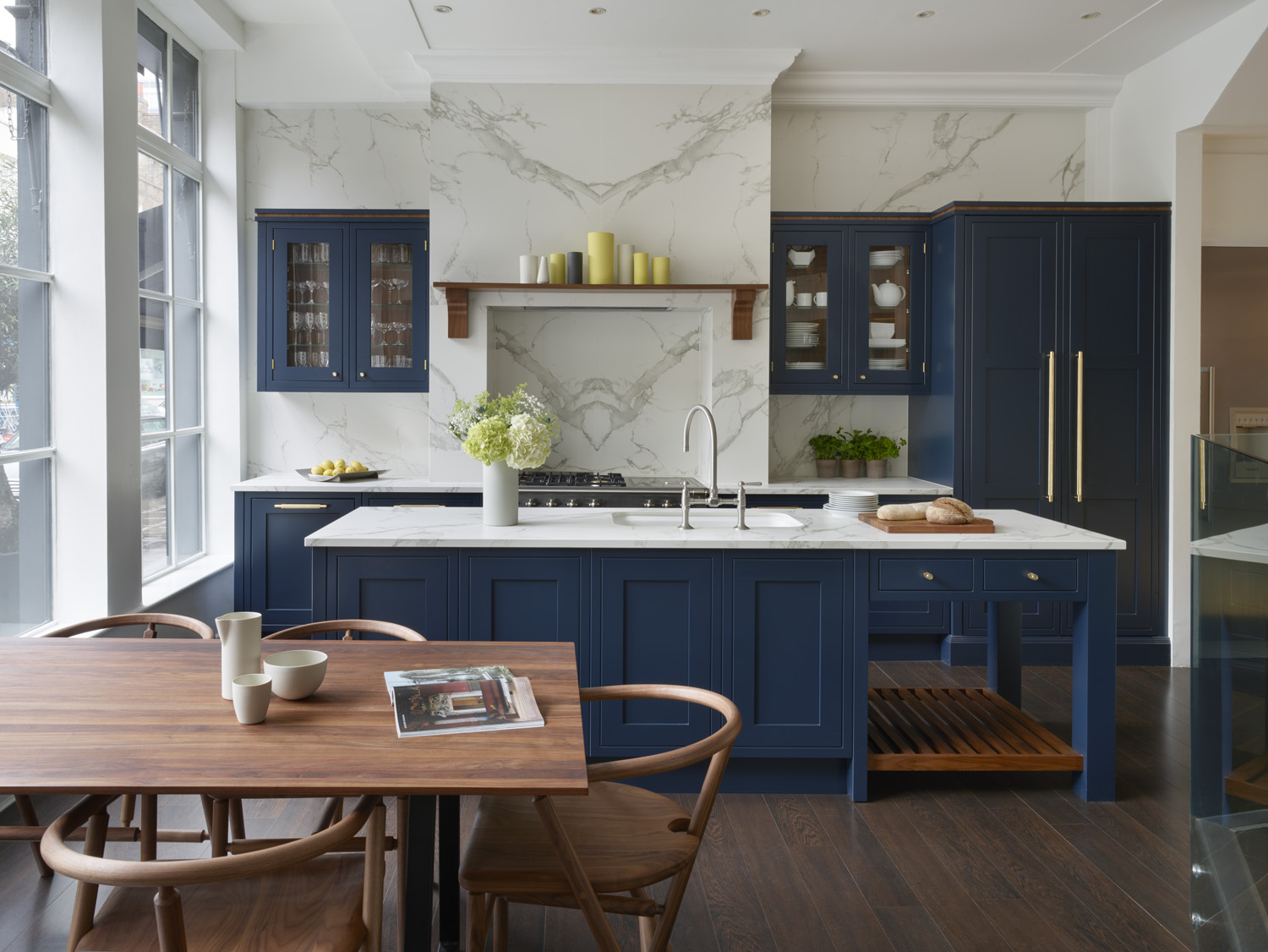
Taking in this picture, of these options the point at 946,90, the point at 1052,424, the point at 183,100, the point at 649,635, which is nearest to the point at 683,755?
the point at 649,635

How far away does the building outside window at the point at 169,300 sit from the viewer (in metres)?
4.63

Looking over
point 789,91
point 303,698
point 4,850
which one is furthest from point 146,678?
point 789,91

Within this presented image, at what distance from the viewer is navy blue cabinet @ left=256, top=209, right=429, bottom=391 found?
16.8 ft

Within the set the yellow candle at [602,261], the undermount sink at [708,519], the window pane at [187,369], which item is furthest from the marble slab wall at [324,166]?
the undermount sink at [708,519]

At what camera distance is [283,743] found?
1562mm

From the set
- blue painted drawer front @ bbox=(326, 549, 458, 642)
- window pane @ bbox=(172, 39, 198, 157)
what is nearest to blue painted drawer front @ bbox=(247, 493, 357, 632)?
blue painted drawer front @ bbox=(326, 549, 458, 642)

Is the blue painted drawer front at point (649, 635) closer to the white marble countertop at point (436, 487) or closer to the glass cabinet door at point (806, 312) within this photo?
the white marble countertop at point (436, 487)

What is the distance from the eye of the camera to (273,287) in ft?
16.9

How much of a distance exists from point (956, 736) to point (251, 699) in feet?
8.36

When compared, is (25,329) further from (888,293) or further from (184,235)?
(888,293)

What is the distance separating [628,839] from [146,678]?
1.08m

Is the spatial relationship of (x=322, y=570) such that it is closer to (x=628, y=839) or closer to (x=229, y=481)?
(x=628, y=839)

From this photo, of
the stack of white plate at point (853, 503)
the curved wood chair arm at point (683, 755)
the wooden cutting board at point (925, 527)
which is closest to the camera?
the curved wood chair arm at point (683, 755)

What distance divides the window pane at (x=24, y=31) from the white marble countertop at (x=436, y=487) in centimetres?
213
